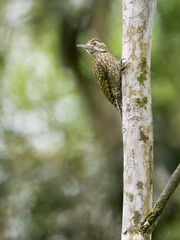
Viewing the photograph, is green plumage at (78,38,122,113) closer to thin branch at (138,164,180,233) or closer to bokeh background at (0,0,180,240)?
bokeh background at (0,0,180,240)

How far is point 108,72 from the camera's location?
4.84m

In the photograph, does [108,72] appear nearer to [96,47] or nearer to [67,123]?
[96,47]

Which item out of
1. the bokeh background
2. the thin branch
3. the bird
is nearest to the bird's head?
the bird

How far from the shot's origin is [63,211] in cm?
651

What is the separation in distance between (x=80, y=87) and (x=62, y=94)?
50.5 inches

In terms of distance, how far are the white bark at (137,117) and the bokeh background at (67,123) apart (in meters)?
2.64

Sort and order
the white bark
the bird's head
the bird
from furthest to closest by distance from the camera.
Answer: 1. the bird's head
2. the bird
3. the white bark

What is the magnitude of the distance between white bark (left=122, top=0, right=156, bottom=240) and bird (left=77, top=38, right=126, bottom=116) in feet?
3.39

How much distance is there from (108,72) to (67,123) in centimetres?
493

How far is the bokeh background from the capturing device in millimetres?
6316

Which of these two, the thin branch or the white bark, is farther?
the white bark

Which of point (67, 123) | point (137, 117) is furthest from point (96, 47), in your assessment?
point (67, 123)

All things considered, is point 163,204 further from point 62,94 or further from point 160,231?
point 62,94

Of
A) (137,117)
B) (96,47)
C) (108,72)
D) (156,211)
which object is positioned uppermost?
(96,47)
